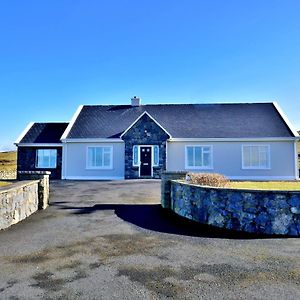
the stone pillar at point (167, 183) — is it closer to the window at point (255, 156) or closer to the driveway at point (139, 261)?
the driveway at point (139, 261)

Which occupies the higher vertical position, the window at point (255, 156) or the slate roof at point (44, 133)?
the slate roof at point (44, 133)

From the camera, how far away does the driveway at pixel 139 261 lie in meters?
3.96

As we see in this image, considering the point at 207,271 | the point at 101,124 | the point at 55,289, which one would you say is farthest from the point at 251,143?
the point at 55,289

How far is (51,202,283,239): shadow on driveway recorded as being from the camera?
23.3 feet

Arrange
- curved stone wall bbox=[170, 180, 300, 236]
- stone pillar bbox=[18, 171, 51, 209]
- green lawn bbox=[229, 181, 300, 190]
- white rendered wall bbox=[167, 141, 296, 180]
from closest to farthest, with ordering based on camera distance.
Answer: curved stone wall bbox=[170, 180, 300, 236]
stone pillar bbox=[18, 171, 51, 209]
green lawn bbox=[229, 181, 300, 190]
white rendered wall bbox=[167, 141, 296, 180]

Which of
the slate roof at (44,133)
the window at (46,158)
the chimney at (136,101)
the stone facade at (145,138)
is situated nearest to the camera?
the stone facade at (145,138)

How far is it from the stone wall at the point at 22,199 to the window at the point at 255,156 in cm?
1590

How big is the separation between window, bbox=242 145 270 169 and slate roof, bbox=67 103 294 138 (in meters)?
0.93

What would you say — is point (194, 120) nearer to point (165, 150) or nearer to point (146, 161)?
point (165, 150)

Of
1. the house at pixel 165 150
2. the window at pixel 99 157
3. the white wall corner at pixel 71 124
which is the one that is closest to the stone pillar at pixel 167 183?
the house at pixel 165 150

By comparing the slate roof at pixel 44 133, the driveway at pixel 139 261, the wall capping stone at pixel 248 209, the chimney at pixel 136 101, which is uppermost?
the chimney at pixel 136 101

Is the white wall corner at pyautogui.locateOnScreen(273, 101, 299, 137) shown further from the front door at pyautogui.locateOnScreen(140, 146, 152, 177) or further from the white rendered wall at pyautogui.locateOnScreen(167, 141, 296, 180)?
the front door at pyautogui.locateOnScreen(140, 146, 152, 177)

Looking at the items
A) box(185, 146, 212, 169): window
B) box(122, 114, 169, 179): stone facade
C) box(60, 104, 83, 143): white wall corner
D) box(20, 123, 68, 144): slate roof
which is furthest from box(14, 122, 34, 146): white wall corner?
box(185, 146, 212, 169): window

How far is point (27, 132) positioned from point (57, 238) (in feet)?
68.9
